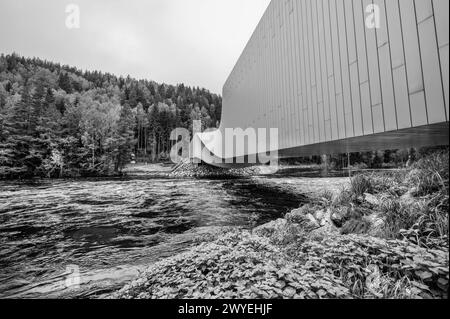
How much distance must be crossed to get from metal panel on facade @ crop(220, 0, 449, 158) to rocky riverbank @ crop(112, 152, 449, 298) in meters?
1.31

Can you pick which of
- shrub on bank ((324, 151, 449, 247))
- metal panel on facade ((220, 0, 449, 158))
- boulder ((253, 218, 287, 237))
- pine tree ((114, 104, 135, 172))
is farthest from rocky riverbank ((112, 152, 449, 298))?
pine tree ((114, 104, 135, 172))

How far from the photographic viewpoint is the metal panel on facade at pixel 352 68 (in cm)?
293

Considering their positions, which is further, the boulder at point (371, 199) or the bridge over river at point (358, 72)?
the boulder at point (371, 199)

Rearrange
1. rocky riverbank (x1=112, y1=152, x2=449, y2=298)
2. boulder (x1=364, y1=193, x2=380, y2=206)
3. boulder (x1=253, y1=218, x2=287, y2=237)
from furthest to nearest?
boulder (x1=253, y1=218, x2=287, y2=237) → boulder (x1=364, y1=193, x2=380, y2=206) → rocky riverbank (x1=112, y1=152, x2=449, y2=298)

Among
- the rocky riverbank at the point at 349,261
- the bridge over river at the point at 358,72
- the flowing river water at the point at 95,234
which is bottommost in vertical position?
the flowing river water at the point at 95,234

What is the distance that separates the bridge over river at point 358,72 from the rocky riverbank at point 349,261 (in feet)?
3.97

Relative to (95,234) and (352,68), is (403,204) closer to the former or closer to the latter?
(352,68)

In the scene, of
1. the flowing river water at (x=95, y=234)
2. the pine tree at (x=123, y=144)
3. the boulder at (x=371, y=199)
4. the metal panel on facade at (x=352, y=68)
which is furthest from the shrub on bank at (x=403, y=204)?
the pine tree at (x=123, y=144)

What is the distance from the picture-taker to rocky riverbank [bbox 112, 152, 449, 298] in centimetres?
222

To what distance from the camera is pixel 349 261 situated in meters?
2.72

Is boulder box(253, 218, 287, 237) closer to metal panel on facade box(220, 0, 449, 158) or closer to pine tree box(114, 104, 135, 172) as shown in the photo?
metal panel on facade box(220, 0, 449, 158)

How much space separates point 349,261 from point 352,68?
3.65m

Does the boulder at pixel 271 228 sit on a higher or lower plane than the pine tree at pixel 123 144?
lower

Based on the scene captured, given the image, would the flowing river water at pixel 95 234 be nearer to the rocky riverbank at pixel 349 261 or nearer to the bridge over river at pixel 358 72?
the rocky riverbank at pixel 349 261
